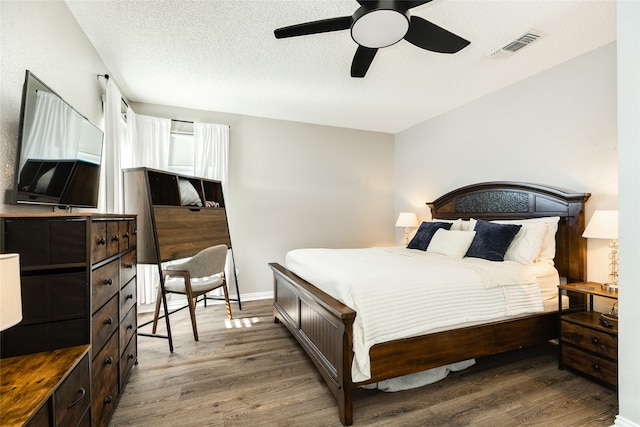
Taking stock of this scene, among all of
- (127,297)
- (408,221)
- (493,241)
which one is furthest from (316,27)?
(408,221)

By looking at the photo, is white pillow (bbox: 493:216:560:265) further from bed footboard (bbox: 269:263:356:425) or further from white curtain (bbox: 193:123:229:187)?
white curtain (bbox: 193:123:229:187)

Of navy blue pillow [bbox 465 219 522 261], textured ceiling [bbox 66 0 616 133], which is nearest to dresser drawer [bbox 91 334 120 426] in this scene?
textured ceiling [bbox 66 0 616 133]

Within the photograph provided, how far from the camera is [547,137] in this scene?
2.89 m

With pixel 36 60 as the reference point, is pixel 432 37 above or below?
above

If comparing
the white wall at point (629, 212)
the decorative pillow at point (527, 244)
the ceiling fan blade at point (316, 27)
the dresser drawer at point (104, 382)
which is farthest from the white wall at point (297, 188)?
the white wall at point (629, 212)

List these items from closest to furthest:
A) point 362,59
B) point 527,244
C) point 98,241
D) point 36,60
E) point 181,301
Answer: point 98,241 → point 36,60 → point 362,59 → point 527,244 → point 181,301

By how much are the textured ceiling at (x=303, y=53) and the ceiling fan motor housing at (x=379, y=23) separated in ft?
1.24

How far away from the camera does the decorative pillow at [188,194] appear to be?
333 centimetres

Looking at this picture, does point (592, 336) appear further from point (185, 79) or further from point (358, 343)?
point (185, 79)

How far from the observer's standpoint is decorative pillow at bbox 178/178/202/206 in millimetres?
3330

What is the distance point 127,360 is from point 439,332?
2214 mm

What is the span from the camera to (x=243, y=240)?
4.23 metres

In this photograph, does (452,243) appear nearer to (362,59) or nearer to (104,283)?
(362,59)

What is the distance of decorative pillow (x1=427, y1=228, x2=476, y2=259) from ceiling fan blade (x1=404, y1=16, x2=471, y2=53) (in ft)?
5.61
